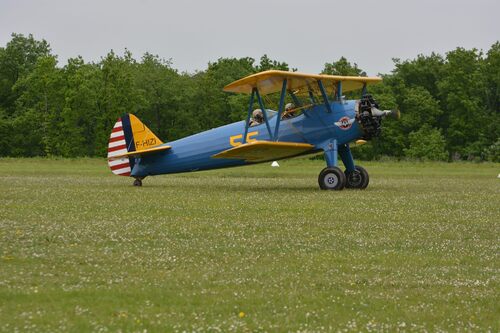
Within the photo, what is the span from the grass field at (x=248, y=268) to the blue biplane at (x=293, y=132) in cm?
576

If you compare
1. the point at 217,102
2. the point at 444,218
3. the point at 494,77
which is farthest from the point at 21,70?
the point at 444,218

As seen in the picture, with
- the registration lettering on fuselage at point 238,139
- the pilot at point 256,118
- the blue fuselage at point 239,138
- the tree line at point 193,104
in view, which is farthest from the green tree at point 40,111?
the pilot at point 256,118

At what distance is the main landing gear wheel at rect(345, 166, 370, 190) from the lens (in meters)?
22.3

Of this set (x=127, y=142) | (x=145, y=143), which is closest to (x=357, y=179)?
(x=145, y=143)

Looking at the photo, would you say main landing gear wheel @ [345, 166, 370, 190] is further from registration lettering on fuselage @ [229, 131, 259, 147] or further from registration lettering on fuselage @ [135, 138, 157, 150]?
registration lettering on fuselage @ [135, 138, 157, 150]

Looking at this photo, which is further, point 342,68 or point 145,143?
point 342,68

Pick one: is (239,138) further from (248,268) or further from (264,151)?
(248,268)

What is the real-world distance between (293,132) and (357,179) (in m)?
2.45

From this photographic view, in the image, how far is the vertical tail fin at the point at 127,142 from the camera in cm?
2488

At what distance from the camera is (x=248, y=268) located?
8609mm

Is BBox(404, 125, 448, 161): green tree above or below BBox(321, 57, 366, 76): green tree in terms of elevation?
below

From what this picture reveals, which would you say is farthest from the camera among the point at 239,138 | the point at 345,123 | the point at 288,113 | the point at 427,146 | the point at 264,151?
the point at 427,146

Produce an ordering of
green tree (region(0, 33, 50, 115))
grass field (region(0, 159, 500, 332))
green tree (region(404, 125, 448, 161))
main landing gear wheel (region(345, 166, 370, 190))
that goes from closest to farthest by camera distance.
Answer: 1. grass field (region(0, 159, 500, 332))
2. main landing gear wheel (region(345, 166, 370, 190))
3. green tree (region(404, 125, 448, 161))
4. green tree (region(0, 33, 50, 115))

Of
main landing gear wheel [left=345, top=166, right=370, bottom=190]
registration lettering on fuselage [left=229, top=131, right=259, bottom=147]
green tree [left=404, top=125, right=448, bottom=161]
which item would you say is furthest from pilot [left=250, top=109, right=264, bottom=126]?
green tree [left=404, top=125, right=448, bottom=161]
